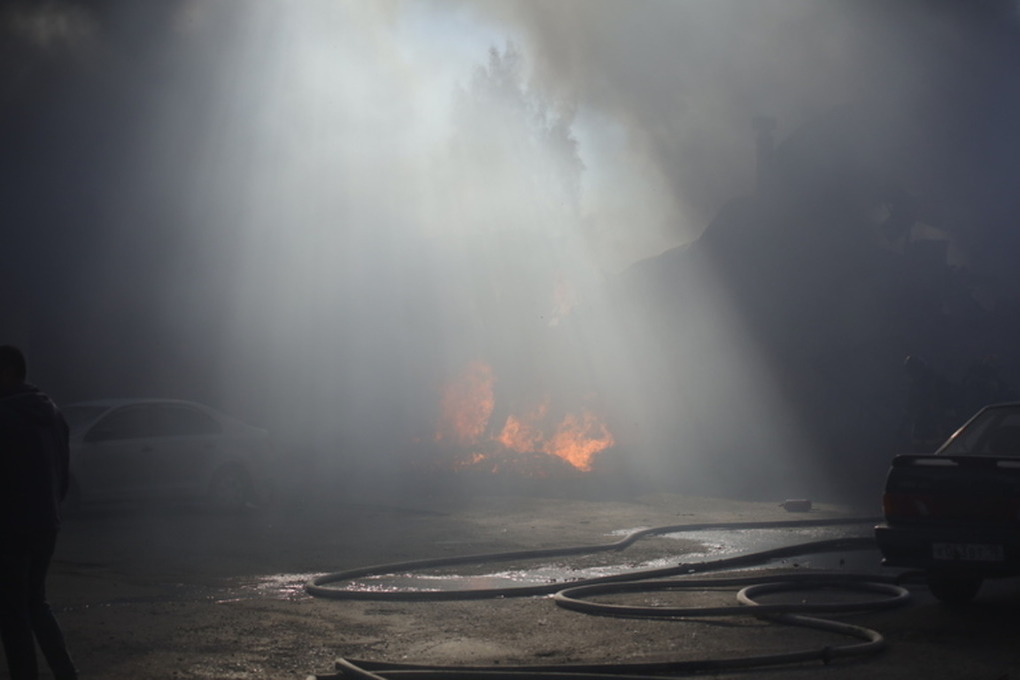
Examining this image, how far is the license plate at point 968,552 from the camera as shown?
7.20 m

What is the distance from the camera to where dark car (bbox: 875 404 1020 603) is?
7230mm

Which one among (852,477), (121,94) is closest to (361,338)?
(121,94)

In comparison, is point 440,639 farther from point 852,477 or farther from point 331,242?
point 331,242

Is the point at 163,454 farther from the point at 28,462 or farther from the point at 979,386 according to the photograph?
the point at 979,386

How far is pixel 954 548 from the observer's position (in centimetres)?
738

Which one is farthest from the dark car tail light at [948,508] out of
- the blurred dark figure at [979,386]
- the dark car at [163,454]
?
the blurred dark figure at [979,386]

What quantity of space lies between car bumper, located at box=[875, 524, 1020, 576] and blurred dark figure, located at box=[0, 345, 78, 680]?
5568 millimetres

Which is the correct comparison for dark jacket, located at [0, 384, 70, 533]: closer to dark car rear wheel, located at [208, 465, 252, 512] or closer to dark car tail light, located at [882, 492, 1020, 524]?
dark car tail light, located at [882, 492, 1020, 524]

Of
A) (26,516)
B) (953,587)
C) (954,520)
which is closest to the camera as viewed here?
(26,516)

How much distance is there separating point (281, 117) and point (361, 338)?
5893mm

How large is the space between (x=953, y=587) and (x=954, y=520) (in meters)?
0.71

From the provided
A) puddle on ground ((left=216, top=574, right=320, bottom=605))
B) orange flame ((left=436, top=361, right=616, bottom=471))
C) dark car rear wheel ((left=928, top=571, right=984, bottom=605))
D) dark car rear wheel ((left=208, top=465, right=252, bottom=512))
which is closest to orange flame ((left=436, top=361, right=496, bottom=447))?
orange flame ((left=436, top=361, right=616, bottom=471))

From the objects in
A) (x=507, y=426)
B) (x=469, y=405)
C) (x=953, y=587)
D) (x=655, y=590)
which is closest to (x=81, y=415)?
(x=655, y=590)

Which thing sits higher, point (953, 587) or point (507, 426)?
point (507, 426)
